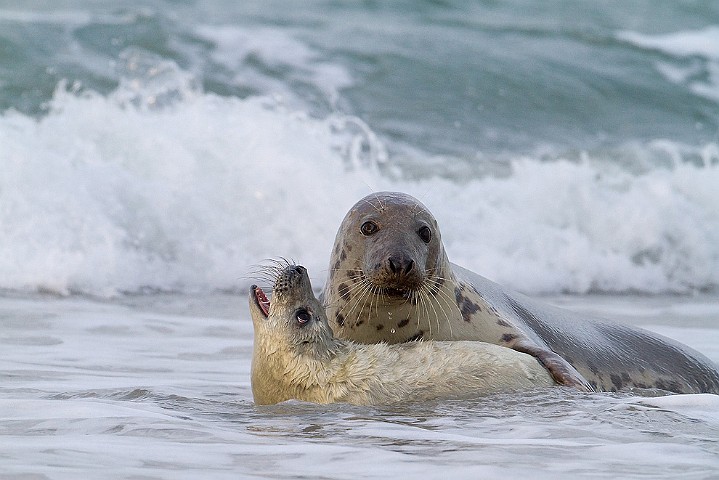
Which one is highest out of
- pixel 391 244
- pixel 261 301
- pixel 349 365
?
pixel 391 244

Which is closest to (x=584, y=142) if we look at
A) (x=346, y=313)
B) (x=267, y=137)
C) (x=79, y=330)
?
(x=267, y=137)

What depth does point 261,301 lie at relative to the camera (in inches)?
210

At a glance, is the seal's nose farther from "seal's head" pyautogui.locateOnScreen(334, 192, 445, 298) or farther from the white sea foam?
the white sea foam

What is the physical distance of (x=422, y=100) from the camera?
15016mm

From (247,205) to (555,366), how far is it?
4992 millimetres

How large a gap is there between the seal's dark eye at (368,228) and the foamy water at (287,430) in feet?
2.66

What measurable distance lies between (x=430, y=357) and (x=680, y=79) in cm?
1294

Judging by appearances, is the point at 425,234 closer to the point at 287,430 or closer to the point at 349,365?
the point at 349,365

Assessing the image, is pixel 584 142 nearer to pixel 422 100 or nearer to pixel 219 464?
pixel 422 100

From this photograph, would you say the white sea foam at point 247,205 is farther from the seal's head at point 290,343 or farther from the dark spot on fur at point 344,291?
the seal's head at point 290,343

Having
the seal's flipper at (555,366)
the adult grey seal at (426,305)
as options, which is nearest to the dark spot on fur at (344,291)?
the adult grey seal at (426,305)

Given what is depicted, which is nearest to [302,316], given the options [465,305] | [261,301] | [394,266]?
[261,301]

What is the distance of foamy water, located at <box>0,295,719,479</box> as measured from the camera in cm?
380

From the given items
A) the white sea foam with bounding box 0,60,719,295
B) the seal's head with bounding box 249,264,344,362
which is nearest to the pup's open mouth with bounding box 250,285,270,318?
the seal's head with bounding box 249,264,344,362
